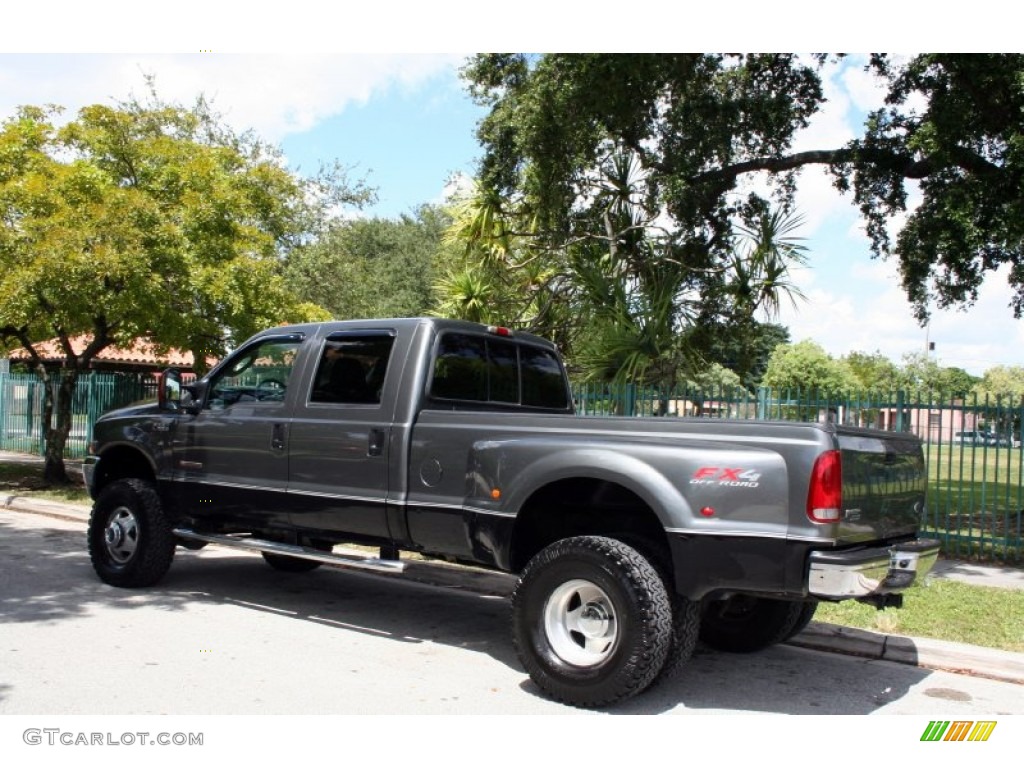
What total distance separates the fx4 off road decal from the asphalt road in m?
1.29

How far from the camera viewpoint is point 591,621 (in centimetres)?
507

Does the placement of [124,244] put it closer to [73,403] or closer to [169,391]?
[169,391]

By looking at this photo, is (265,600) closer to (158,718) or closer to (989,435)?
(158,718)

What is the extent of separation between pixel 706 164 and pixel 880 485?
969 cm

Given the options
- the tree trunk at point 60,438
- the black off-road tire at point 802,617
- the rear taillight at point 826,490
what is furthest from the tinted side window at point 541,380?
the tree trunk at point 60,438

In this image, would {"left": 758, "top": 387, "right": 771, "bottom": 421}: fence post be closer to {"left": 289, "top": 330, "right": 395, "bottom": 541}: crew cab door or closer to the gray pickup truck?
the gray pickup truck

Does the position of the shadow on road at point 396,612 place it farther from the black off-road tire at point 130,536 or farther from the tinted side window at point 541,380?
the tinted side window at point 541,380

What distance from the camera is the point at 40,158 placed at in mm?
13867

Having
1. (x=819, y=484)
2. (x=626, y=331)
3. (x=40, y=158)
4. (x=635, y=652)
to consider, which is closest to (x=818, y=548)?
(x=819, y=484)

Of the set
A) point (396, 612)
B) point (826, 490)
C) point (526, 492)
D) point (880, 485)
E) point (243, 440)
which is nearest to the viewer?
point (826, 490)

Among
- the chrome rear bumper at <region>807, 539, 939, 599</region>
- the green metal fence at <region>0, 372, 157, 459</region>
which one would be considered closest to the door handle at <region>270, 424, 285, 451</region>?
the chrome rear bumper at <region>807, 539, 939, 599</region>

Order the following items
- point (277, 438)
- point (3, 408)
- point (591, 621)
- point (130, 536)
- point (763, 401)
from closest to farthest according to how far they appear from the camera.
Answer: point (591, 621)
point (277, 438)
point (130, 536)
point (763, 401)
point (3, 408)

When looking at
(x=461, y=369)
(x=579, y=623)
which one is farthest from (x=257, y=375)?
(x=579, y=623)

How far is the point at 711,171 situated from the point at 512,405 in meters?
8.24
